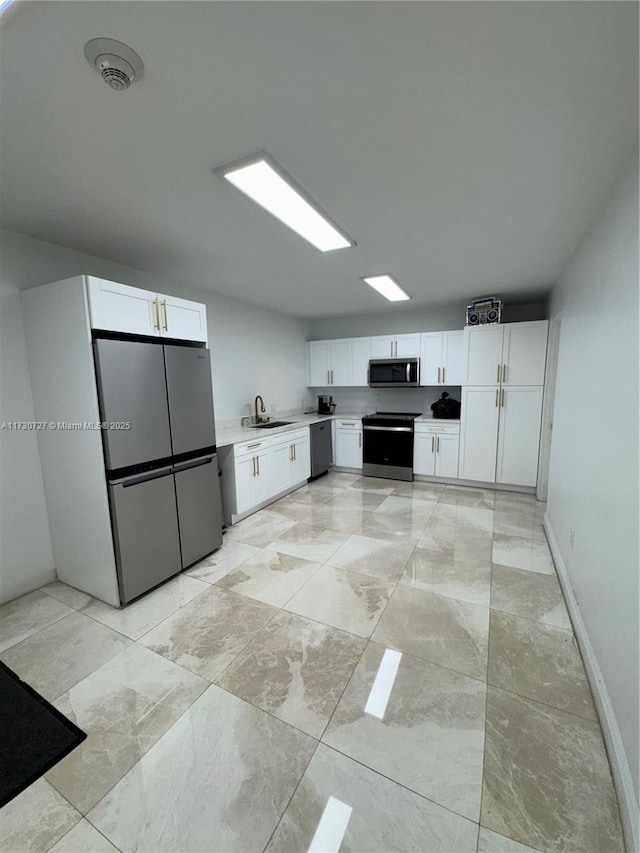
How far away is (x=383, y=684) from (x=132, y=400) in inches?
86.9

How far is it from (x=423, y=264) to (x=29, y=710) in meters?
3.96

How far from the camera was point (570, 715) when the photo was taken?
59.7 inches

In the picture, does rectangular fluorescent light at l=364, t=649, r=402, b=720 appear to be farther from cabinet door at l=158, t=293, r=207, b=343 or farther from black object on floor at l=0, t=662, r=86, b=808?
cabinet door at l=158, t=293, r=207, b=343

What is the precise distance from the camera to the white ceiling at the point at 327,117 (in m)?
0.97

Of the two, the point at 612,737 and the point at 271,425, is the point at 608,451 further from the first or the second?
the point at 271,425

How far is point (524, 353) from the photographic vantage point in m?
4.11

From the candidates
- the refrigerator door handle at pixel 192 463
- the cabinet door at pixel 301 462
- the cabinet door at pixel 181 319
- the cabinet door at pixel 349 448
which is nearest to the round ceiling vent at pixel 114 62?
the cabinet door at pixel 181 319

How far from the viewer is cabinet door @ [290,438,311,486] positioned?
4.50m

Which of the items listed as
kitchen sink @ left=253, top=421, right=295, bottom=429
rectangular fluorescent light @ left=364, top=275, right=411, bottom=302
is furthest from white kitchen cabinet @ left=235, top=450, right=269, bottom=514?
rectangular fluorescent light @ left=364, top=275, right=411, bottom=302

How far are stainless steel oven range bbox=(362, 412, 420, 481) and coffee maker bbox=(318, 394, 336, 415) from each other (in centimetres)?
83

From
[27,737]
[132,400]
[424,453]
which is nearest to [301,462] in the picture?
[424,453]

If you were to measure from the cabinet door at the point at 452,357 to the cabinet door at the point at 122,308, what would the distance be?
3775 millimetres

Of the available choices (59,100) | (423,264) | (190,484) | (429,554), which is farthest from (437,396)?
(59,100)

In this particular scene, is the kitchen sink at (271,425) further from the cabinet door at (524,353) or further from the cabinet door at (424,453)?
the cabinet door at (524,353)
